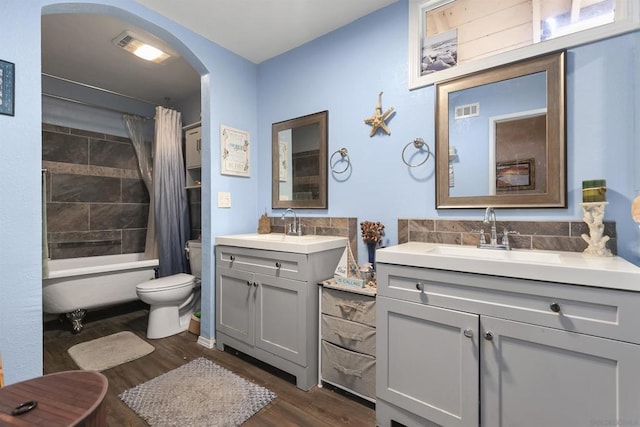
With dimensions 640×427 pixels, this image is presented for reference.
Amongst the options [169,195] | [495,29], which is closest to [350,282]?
[495,29]

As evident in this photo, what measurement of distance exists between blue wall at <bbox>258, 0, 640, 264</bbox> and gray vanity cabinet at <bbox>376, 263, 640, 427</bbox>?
22.2 inches

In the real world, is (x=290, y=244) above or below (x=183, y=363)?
above

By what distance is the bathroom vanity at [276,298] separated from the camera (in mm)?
1771

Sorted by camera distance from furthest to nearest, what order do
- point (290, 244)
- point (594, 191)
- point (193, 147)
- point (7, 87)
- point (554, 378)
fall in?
point (193, 147) → point (290, 244) → point (7, 87) → point (594, 191) → point (554, 378)

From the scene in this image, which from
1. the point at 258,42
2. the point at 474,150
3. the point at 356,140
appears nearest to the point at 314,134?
the point at 356,140

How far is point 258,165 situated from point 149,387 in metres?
1.89

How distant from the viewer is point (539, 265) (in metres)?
1.06

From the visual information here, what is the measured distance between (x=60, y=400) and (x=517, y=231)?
195 cm

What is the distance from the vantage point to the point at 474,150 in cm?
169

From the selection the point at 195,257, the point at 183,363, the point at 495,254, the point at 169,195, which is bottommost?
the point at 183,363

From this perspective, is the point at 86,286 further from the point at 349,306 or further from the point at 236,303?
the point at 349,306

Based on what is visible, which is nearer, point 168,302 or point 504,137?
point 504,137

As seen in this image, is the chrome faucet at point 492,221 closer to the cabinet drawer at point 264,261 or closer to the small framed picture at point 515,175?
the small framed picture at point 515,175

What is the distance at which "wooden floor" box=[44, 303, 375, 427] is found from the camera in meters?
1.52
